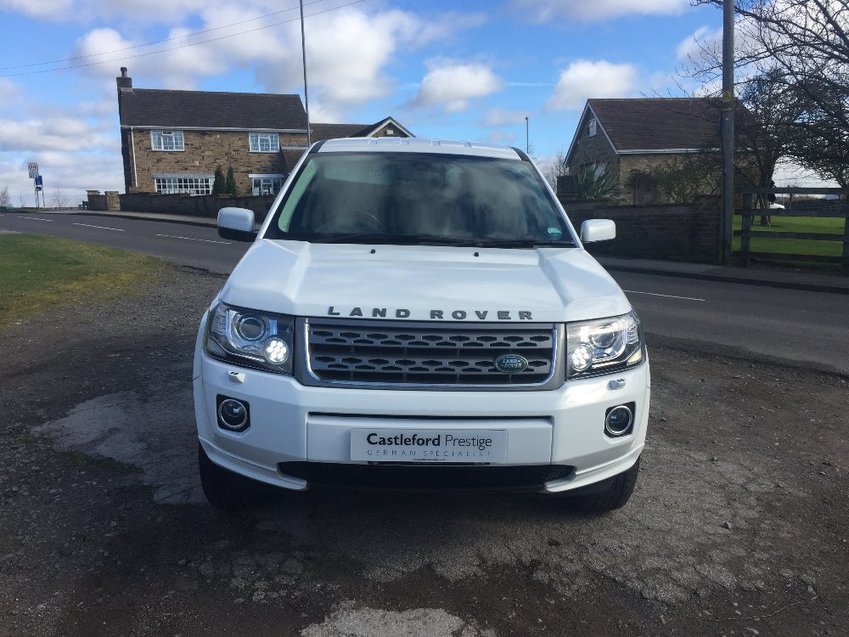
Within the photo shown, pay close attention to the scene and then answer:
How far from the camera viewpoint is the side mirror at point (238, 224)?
4609mm

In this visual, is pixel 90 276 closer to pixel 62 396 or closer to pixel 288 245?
pixel 62 396

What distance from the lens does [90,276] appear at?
12719 millimetres

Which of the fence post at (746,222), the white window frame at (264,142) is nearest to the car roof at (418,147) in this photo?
the fence post at (746,222)

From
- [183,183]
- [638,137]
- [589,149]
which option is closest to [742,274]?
[638,137]

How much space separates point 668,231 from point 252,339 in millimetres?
16933

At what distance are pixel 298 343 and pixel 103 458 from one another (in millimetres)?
2077

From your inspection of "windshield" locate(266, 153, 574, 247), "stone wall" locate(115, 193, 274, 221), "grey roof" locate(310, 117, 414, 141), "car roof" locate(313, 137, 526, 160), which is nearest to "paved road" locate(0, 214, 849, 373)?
"car roof" locate(313, 137, 526, 160)

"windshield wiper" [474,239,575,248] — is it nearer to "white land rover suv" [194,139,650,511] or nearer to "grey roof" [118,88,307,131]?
"white land rover suv" [194,139,650,511]

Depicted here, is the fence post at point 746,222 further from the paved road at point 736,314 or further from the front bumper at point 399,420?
the front bumper at point 399,420

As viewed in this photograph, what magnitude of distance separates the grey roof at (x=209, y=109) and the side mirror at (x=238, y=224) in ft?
162

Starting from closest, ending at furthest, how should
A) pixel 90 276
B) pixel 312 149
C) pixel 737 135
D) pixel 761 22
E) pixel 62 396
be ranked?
pixel 312 149
pixel 62 396
pixel 90 276
pixel 761 22
pixel 737 135

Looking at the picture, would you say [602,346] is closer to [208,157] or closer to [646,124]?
[646,124]

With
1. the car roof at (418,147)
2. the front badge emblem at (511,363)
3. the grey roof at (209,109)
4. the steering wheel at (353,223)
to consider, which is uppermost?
the grey roof at (209,109)

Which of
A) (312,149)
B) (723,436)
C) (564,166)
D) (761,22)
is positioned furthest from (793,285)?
(564,166)
